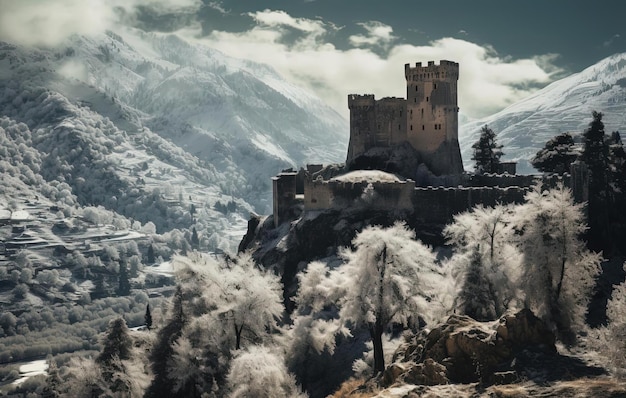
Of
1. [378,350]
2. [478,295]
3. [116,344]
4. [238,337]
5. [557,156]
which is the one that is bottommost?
[116,344]

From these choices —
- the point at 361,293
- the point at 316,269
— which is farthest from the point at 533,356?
the point at 316,269

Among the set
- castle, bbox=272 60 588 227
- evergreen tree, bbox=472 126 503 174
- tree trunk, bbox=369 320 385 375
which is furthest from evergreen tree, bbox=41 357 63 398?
evergreen tree, bbox=472 126 503 174

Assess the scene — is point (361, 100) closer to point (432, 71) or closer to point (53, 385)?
point (432, 71)

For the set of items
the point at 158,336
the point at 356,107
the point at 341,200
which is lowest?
the point at 158,336

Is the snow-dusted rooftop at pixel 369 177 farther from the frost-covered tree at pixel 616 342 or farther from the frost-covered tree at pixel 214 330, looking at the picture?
the frost-covered tree at pixel 616 342

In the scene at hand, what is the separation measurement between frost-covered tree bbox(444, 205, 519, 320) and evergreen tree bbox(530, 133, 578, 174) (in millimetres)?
31598

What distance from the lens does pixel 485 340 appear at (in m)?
46.6

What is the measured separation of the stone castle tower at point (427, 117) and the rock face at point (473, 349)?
180 ft

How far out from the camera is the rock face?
45438 mm

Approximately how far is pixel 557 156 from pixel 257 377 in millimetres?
50754

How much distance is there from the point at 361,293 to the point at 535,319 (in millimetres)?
18211

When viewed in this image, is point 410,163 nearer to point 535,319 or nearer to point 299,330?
point 299,330

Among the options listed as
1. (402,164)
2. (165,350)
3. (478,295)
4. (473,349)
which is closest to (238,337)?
(165,350)

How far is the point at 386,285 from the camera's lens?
6294cm
